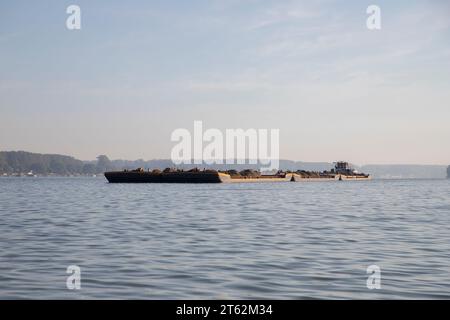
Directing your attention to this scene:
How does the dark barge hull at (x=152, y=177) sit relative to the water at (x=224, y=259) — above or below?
above

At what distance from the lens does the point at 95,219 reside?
41.8 m

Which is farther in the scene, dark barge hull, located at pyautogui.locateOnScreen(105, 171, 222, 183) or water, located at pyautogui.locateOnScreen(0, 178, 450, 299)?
dark barge hull, located at pyautogui.locateOnScreen(105, 171, 222, 183)

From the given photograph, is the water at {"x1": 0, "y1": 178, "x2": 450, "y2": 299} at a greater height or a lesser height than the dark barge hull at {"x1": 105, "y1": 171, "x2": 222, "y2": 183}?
lesser

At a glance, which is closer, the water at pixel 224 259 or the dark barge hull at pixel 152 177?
the water at pixel 224 259

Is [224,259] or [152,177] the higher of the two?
[152,177]

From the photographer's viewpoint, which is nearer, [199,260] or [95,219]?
[199,260]

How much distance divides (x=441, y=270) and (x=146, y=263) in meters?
9.14

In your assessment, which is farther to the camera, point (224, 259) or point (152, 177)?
point (152, 177)
